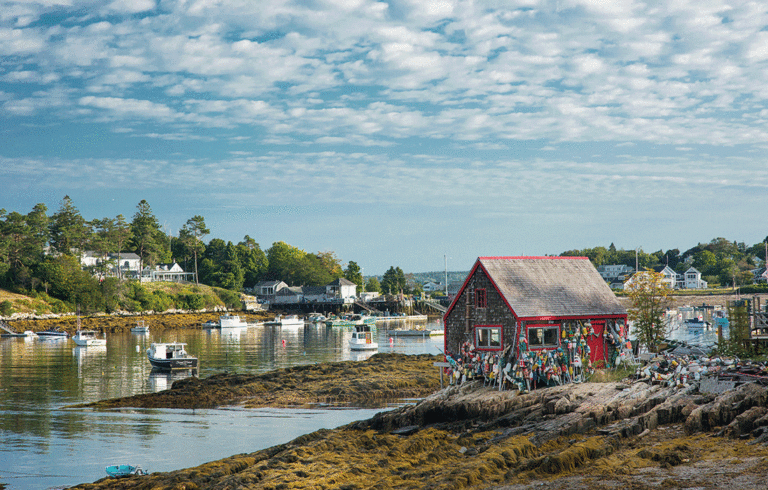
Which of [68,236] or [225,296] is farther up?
[68,236]

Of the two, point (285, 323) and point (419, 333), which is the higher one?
point (285, 323)

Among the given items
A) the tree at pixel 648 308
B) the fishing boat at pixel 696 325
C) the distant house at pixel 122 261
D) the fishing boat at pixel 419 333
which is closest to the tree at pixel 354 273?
the distant house at pixel 122 261

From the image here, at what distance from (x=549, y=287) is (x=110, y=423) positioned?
23670 millimetres

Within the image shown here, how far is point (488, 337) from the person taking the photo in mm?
32688

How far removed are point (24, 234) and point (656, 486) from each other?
452 feet

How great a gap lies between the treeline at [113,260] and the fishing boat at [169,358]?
7387 centimetres

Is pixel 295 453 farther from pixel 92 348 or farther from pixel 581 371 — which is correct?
pixel 92 348

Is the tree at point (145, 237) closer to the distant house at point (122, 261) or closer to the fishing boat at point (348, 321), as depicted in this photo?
the distant house at point (122, 261)

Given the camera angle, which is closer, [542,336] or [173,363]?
[542,336]

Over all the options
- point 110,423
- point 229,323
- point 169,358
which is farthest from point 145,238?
point 110,423

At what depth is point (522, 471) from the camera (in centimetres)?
2120

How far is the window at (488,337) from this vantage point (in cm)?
3222

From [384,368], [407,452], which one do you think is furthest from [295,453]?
[384,368]

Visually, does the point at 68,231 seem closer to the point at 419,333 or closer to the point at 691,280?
the point at 419,333
